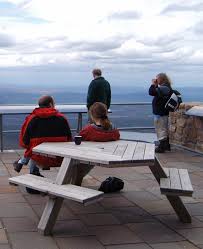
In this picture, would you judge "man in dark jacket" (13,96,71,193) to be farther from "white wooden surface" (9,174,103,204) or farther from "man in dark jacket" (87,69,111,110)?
"man in dark jacket" (87,69,111,110)

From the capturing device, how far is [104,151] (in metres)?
5.50

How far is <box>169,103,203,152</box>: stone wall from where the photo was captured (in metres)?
10.3

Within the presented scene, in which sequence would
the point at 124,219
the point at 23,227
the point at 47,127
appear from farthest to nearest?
the point at 47,127
the point at 124,219
the point at 23,227

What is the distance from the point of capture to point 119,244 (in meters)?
4.83

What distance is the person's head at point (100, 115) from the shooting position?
20.1ft

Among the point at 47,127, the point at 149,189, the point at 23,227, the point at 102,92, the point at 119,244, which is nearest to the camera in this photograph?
the point at 119,244

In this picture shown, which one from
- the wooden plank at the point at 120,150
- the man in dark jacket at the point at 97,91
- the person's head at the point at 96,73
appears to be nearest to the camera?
the wooden plank at the point at 120,150

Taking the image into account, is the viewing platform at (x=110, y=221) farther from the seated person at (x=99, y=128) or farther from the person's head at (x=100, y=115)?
the person's head at (x=100, y=115)

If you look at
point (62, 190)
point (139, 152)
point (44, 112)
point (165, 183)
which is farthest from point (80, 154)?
point (44, 112)

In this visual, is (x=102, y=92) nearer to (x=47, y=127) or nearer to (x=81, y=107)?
(x=81, y=107)

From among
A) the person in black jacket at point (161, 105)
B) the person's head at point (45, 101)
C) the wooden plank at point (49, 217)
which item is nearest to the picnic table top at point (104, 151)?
the wooden plank at point (49, 217)

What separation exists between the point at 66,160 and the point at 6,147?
6.06 m

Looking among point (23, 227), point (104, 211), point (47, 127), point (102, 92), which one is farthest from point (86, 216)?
point (102, 92)

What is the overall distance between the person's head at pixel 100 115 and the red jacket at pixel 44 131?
54cm
